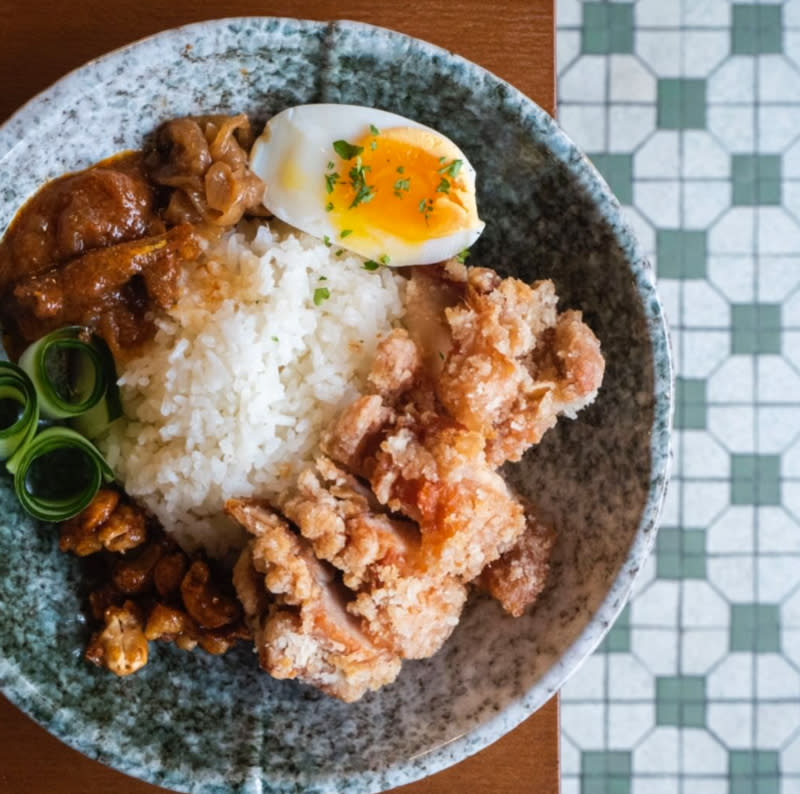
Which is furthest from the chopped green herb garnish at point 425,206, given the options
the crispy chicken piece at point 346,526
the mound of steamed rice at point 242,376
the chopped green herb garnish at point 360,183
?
the crispy chicken piece at point 346,526

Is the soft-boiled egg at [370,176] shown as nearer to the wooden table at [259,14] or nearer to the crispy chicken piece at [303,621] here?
the wooden table at [259,14]

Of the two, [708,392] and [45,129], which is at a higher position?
[45,129]

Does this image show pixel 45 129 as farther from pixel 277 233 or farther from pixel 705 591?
pixel 705 591

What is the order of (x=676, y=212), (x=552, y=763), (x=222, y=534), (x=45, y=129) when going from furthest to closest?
(x=676, y=212) < (x=552, y=763) < (x=222, y=534) < (x=45, y=129)

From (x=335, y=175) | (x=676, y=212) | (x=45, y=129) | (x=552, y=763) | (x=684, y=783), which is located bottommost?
(x=684, y=783)

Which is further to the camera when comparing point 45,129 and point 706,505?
point 706,505

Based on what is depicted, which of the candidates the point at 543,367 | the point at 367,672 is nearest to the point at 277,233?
the point at 543,367

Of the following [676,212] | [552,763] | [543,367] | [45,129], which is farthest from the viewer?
[676,212]
